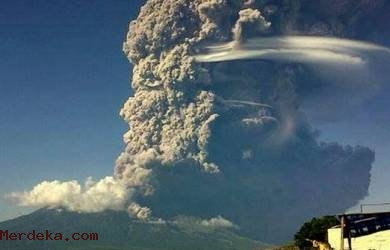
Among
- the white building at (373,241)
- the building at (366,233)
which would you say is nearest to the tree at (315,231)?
the building at (366,233)

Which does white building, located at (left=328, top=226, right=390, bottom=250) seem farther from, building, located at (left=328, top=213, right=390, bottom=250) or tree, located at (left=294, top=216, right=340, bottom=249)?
→ tree, located at (left=294, top=216, right=340, bottom=249)

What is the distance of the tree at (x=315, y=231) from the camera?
3974 inches

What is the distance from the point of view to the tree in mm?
100950

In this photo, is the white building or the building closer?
the white building

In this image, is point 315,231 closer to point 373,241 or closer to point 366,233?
point 366,233

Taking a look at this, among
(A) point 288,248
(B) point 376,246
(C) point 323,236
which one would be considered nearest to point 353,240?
(B) point 376,246

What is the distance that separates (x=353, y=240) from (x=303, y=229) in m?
33.8

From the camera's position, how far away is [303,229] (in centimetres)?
10888

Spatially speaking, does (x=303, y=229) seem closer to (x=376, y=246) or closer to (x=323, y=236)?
(x=323, y=236)

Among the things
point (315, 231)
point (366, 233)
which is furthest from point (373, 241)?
point (315, 231)

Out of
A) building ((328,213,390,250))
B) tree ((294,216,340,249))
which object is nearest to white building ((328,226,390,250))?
building ((328,213,390,250))

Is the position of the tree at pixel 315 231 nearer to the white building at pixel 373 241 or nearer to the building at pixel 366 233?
the building at pixel 366 233

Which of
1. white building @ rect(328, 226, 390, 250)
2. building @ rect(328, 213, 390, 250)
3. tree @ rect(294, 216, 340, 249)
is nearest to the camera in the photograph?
white building @ rect(328, 226, 390, 250)

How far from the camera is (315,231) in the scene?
105812 mm
